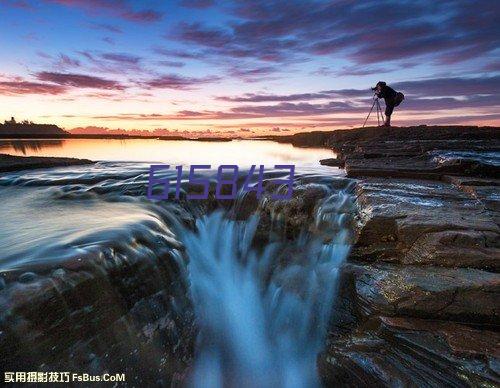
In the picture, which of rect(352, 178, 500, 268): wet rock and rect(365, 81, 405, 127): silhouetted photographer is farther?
rect(365, 81, 405, 127): silhouetted photographer

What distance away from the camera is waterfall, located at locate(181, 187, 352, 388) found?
15.6ft

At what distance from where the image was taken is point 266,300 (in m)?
5.87

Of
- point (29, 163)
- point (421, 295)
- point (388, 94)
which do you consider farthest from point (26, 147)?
point (421, 295)

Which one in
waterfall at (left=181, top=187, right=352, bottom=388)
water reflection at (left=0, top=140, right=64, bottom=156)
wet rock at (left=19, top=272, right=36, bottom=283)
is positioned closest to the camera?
wet rock at (left=19, top=272, right=36, bottom=283)

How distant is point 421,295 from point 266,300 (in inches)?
116

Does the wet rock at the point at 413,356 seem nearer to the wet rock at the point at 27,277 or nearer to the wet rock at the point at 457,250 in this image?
the wet rock at the point at 457,250

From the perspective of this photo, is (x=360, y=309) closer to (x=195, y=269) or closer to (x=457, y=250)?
(x=457, y=250)

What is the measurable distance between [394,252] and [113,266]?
416 cm

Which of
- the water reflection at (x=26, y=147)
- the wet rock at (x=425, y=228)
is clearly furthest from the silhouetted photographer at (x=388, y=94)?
the water reflection at (x=26, y=147)

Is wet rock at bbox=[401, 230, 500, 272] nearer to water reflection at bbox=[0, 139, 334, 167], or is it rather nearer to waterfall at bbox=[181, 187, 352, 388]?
waterfall at bbox=[181, 187, 352, 388]

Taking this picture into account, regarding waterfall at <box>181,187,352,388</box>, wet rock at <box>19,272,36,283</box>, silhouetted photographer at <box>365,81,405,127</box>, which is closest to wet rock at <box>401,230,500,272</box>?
waterfall at <box>181,187,352,388</box>

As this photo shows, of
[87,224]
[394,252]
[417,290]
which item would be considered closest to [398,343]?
[417,290]

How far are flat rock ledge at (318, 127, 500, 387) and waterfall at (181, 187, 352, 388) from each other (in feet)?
1.90

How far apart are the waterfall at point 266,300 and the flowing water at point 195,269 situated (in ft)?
0.07
